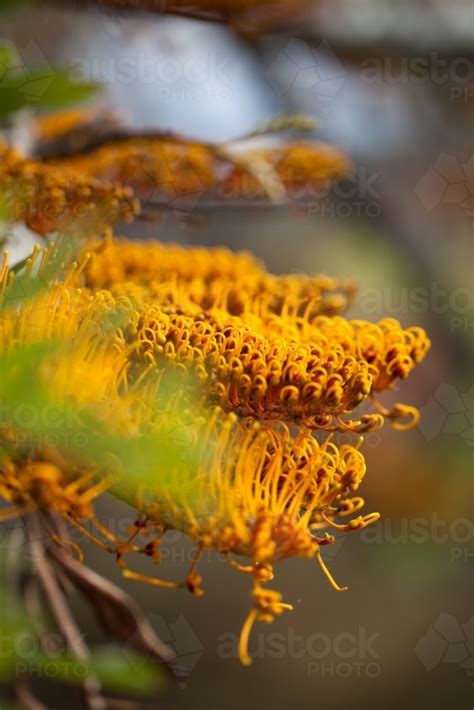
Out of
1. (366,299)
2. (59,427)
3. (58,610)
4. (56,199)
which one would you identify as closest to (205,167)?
(56,199)

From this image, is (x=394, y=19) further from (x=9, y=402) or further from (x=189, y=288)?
(x=9, y=402)

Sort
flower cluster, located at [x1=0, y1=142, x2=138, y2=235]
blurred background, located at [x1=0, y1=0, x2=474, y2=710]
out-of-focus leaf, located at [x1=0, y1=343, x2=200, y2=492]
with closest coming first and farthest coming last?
1. out-of-focus leaf, located at [x1=0, y1=343, x2=200, y2=492]
2. flower cluster, located at [x1=0, y1=142, x2=138, y2=235]
3. blurred background, located at [x1=0, y1=0, x2=474, y2=710]

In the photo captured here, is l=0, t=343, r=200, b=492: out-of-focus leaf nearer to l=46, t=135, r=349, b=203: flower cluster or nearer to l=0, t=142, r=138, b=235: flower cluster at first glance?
l=0, t=142, r=138, b=235: flower cluster

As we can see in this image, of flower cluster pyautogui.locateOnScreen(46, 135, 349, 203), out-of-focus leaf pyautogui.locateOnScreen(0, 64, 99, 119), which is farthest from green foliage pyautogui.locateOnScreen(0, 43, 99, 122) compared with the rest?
flower cluster pyautogui.locateOnScreen(46, 135, 349, 203)

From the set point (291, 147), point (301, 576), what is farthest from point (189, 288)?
point (301, 576)

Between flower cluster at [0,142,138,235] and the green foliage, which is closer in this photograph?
the green foliage
